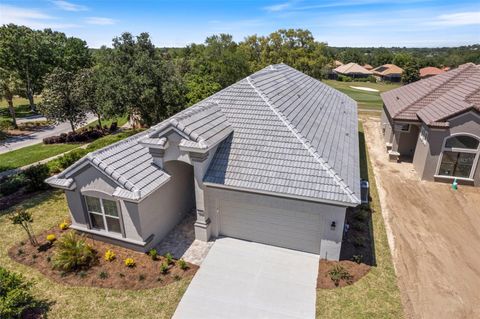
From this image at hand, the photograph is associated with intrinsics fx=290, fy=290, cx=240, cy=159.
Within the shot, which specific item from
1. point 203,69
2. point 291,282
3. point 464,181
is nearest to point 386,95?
point 464,181

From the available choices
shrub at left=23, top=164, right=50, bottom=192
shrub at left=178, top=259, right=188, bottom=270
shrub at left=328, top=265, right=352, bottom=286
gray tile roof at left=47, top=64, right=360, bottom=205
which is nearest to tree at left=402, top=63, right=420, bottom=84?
gray tile roof at left=47, top=64, right=360, bottom=205

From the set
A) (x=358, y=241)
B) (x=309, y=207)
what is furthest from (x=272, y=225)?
(x=358, y=241)

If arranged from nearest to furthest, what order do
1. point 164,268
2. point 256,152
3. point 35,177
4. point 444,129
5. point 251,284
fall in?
point 251,284 < point 164,268 < point 256,152 < point 444,129 < point 35,177

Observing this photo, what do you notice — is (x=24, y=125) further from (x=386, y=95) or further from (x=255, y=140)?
(x=386, y=95)

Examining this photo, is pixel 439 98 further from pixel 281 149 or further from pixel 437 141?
pixel 281 149

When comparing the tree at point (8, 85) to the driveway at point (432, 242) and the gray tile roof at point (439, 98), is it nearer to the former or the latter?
the driveway at point (432, 242)

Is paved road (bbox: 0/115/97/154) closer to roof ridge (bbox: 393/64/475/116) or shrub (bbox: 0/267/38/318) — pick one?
shrub (bbox: 0/267/38/318)
